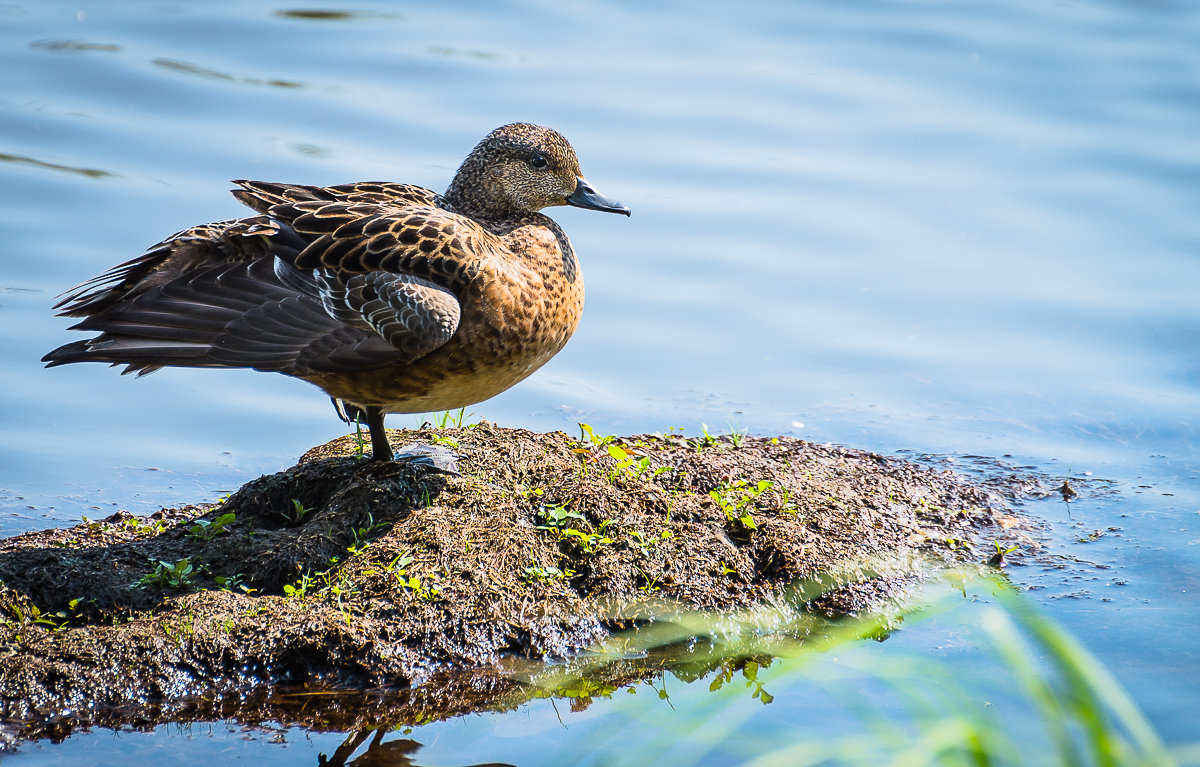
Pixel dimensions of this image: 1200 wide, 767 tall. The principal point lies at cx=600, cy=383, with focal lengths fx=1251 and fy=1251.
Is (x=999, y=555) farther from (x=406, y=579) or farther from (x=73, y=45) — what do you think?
(x=73, y=45)

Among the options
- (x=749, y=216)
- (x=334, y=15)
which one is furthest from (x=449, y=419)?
(x=334, y=15)

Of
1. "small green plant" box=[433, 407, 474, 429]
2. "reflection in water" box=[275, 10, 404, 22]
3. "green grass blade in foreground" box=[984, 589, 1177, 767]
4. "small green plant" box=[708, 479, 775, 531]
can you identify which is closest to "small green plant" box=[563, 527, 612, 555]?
"small green plant" box=[708, 479, 775, 531]

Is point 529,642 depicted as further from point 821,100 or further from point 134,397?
point 821,100

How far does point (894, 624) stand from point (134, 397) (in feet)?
13.6

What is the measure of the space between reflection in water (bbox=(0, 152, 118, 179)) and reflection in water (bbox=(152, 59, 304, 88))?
1.44m

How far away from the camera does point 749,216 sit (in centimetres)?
797

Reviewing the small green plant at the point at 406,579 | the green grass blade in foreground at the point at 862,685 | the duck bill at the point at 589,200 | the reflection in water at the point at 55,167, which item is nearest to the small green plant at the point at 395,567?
the small green plant at the point at 406,579

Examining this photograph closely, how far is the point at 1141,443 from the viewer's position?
6.09 meters

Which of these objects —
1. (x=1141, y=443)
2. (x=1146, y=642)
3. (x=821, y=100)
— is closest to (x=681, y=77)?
(x=821, y=100)

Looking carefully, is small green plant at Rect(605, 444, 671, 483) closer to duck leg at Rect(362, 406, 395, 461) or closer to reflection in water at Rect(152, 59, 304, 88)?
duck leg at Rect(362, 406, 395, 461)

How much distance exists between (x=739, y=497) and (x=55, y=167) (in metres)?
5.52

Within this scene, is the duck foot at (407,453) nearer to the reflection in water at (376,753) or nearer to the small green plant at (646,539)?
the small green plant at (646,539)

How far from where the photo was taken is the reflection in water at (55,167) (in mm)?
7980

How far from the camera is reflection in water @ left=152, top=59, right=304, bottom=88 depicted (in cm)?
907
